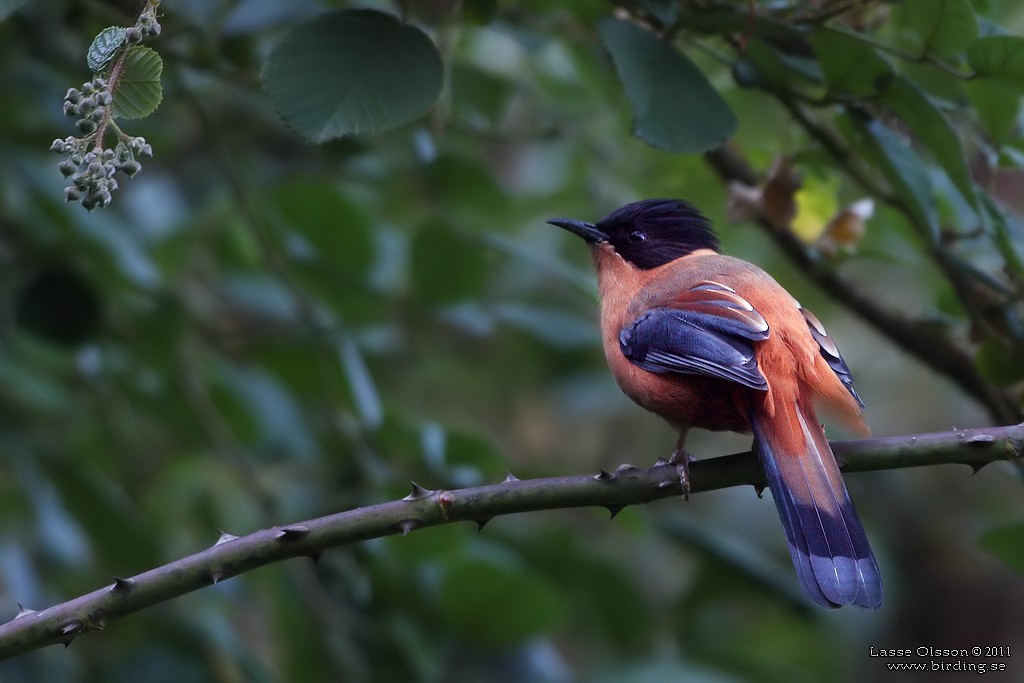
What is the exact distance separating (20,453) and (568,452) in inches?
139

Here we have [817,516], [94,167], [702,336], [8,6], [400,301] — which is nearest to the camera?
[94,167]

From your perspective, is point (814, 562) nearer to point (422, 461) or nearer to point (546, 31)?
point (422, 461)

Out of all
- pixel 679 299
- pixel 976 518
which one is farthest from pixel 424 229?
pixel 976 518

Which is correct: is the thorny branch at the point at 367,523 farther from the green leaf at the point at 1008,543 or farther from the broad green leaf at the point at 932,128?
the broad green leaf at the point at 932,128

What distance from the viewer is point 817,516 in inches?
87.9

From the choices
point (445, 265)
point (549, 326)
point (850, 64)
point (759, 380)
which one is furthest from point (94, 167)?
point (549, 326)

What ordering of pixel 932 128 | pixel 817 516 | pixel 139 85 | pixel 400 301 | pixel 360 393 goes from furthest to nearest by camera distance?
1. pixel 400 301
2. pixel 360 393
3. pixel 932 128
4. pixel 817 516
5. pixel 139 85

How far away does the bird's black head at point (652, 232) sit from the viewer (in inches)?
131

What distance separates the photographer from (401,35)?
92.9 inches

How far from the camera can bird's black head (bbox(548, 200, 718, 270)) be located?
131 inches

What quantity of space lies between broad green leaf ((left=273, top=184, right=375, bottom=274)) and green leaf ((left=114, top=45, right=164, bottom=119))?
207 centimetres

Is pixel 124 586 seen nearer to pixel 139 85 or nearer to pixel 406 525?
pixel 406 525

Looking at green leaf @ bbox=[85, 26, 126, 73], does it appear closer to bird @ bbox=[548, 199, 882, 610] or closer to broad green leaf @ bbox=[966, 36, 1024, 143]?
bird @ bbox=[548, 199, 882, 610]

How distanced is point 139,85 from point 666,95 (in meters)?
1.22
